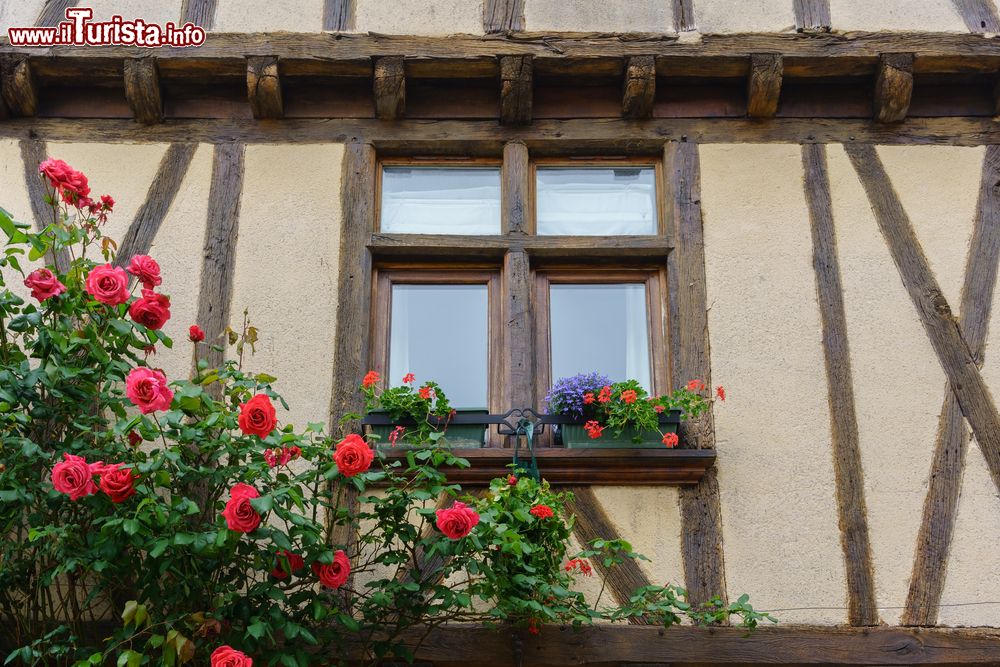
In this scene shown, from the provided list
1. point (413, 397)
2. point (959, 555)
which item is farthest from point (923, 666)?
point (413, 397)

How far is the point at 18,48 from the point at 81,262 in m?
1.37

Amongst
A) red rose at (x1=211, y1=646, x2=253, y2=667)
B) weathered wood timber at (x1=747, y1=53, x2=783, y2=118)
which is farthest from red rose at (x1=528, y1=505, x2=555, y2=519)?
weathered wood timber at (x1=747, y1=53, x2=783, y2=118)

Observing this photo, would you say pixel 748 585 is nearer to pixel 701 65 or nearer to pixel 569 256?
pixel 569 256

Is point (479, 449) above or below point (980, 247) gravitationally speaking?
below

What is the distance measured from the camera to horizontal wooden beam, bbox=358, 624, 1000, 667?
3.93 meters

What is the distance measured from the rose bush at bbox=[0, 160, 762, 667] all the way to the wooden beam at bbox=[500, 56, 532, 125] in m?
1.62

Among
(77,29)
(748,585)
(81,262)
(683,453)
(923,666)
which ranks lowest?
(923,666)

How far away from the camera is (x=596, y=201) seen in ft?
16.5

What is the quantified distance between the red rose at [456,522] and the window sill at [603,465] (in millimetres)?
590

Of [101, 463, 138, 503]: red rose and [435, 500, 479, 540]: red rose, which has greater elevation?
[101, 463, 138, 503]: red rose

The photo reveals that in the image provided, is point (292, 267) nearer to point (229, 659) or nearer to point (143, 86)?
point (143, 86)

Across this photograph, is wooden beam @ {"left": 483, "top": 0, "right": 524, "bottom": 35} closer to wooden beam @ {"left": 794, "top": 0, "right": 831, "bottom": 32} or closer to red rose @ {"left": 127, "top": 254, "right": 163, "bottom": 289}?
wooden beam @ {"left": 794, "top": 0, "right": 831, "bottom": 32}

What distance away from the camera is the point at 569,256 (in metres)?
4.83

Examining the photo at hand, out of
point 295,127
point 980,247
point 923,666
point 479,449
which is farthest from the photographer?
point 295,127
